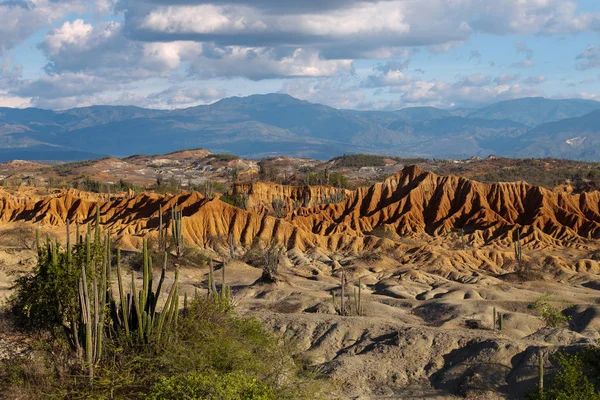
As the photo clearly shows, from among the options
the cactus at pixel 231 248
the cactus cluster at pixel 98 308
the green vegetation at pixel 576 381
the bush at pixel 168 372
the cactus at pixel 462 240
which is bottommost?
the cactus at pixel 462 240

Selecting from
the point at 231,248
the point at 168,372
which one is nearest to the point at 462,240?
the point at 231,248

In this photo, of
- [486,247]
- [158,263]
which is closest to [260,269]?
[158,263]

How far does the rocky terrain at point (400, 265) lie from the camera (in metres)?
27.9

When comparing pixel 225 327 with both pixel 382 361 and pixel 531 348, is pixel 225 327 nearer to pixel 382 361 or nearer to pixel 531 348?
pixel 382 361

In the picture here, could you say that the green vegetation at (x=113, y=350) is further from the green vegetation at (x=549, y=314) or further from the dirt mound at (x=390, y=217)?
the dirt mound at (x=390, y=217)

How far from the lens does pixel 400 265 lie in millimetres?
65062

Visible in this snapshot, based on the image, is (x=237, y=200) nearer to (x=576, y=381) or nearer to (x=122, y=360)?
(x=122, y=360)

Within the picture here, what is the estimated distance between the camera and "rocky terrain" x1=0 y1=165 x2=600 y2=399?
27.9 meters

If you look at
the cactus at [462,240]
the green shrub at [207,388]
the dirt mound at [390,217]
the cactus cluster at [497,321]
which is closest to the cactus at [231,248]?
the dirt mound at [390,217]

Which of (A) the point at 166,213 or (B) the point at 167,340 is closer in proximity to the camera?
(B) the point at 167,340

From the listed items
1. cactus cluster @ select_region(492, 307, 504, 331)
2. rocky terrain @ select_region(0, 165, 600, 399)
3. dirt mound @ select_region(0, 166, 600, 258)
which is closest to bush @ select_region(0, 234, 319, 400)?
rocky terrain @ select_region(0, 165, 600, 399)

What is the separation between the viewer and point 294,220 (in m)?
81.1

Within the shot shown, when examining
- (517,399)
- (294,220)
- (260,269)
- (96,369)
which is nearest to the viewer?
(96,369)

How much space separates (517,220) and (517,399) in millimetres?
63579
